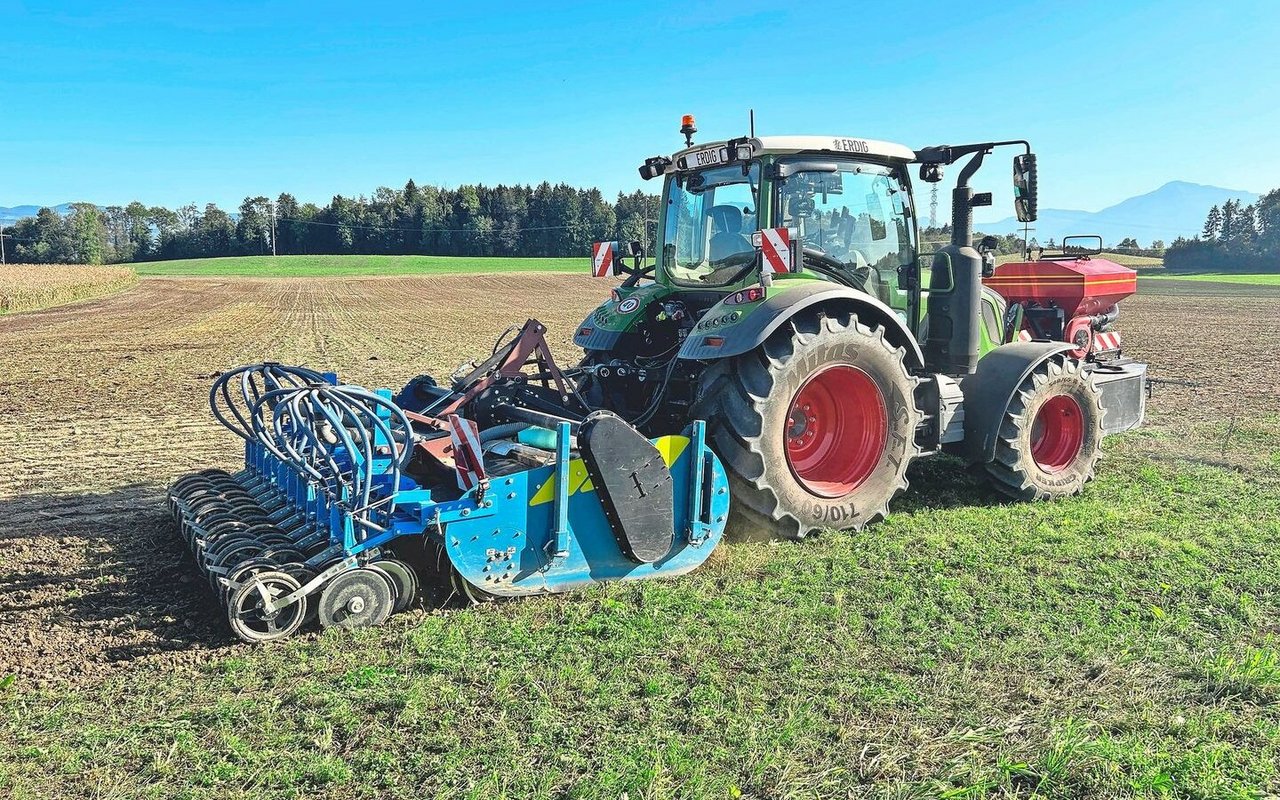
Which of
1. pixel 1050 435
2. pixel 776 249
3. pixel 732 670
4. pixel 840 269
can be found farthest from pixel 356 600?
pixel 1050 435

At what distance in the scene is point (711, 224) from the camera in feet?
20.5

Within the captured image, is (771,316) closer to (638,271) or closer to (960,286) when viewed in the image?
(960,286)

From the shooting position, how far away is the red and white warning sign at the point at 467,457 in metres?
4.27

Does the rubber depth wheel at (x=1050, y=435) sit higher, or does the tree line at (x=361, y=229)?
the tree line at (x=361, y=229)

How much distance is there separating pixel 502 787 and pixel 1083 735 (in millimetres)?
2074

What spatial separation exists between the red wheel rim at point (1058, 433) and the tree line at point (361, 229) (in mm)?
69979

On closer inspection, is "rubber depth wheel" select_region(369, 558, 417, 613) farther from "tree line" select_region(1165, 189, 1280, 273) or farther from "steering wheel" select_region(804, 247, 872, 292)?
"tree line" select_region(1165, 189, 1280, 273)

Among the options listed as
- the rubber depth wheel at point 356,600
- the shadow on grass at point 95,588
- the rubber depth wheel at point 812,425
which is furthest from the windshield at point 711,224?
the shadow on grass at point 95,588

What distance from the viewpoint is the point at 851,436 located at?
5758 mm

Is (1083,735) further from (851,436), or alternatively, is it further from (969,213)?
(969,213)

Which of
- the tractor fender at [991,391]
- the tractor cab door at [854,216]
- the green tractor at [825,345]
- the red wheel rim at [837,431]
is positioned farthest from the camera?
the tractor fender at [991,391]

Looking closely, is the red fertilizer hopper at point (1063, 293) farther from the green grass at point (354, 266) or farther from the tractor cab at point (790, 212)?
the green grass at point (354, 266)

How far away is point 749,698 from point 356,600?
187cm

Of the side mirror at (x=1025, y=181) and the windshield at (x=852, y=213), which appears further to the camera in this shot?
the side mirror at (x=1025, y=181)
